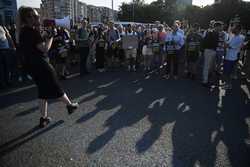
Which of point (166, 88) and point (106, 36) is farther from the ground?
point (106, 36)

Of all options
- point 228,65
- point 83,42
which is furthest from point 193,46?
point 83,42

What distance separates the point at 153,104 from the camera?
19.8 feet

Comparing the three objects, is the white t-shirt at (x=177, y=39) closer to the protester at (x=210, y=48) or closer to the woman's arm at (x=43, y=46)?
the protester at (x=210, y=48)

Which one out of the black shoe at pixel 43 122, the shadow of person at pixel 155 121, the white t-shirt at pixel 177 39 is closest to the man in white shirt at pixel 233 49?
the white t-shirt at pixel 177 39

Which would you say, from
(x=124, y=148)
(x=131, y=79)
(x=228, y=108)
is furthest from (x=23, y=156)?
(x=131, y=79)

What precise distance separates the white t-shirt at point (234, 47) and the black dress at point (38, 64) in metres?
5.22

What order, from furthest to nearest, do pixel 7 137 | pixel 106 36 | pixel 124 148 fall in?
pixel 106 36 → pixel 7 137 → pixel 124 148

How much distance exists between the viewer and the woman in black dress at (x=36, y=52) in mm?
4008

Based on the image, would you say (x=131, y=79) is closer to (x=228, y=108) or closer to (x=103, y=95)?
(x=103, y=95)

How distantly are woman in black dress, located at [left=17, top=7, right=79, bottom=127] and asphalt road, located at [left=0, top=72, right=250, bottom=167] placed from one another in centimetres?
67

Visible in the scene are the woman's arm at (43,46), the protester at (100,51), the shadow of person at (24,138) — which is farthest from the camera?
the protester at (100,51)

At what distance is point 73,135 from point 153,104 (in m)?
2.39

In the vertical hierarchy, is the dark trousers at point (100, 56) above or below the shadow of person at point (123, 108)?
above

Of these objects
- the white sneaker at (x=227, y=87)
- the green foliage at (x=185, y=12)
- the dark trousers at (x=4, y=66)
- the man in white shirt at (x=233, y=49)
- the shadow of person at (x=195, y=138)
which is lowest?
the shadow of person at (x=195, y=138)
